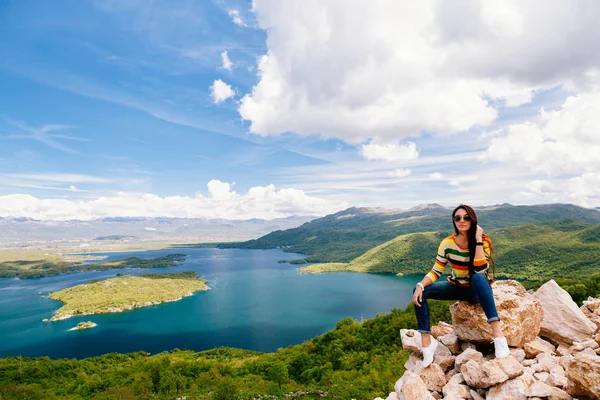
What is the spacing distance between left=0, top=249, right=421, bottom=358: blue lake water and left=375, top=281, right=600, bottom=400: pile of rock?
280ft

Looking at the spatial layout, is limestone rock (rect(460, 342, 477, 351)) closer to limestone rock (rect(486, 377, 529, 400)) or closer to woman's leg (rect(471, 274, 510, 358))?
woman's leg (rect(471, 274, 510, 358))

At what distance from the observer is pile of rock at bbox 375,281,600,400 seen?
5.74 meters

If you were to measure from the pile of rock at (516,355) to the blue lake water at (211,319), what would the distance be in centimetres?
8527

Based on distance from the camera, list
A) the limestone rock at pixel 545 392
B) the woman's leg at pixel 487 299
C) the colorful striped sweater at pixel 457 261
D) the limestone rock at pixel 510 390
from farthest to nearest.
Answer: the colorful striped sweater at pixel 457 261
the woman's leg at pixel 487 299
the limestone rock at pixel 510 390
the limestone rock at pixel 545 392

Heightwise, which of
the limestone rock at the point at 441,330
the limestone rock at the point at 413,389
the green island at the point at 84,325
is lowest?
the green island at the point at 84,325

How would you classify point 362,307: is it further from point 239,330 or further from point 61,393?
point 61,393

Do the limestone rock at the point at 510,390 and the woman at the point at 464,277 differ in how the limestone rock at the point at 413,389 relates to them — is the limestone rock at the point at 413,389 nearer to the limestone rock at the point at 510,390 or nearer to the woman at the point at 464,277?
the woman at the point at 464,277

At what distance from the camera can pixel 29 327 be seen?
108 metres

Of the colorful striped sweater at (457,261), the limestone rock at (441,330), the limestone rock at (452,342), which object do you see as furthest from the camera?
the limestone rock at (441,330)

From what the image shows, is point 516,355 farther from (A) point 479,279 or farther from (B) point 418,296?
(B) point 418,296

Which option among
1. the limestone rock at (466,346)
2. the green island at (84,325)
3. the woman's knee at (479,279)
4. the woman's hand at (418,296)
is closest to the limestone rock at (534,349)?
the limestone rock at (466,346)

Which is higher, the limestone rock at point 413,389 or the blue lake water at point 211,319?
the limestone rock at point 413,389

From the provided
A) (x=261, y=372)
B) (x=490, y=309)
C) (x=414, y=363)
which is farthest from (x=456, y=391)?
(x=261, y=372)

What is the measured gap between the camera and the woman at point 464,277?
269 inches
